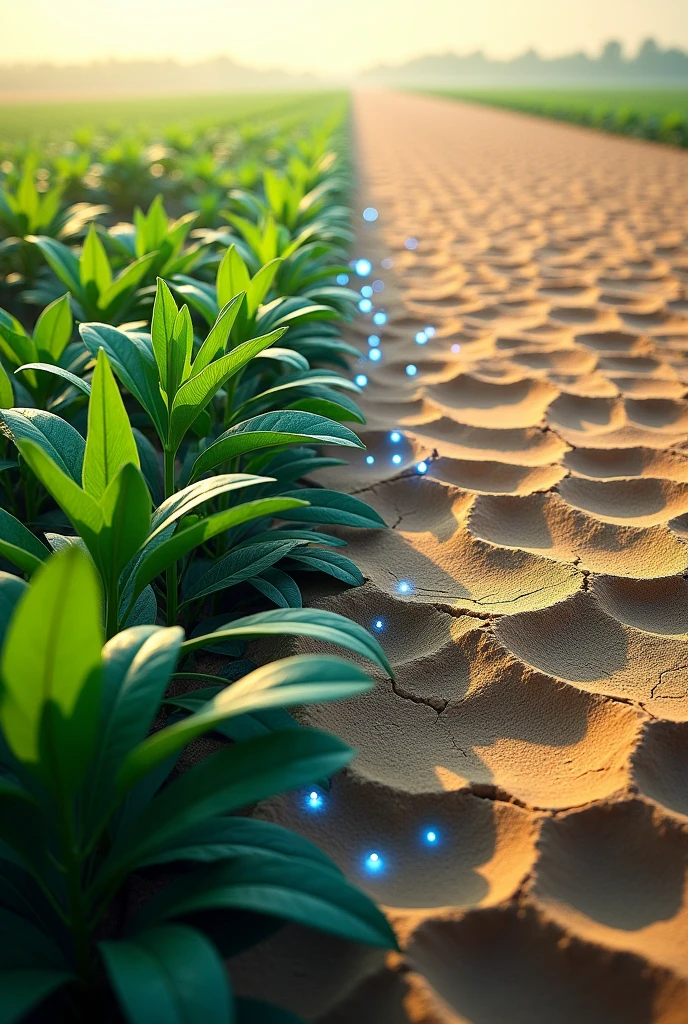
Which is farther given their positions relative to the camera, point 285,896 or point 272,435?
point 272,435

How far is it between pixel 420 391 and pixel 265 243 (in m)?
0.65

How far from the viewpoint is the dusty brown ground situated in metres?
0.83

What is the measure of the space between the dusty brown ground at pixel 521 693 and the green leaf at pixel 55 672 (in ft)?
1.15

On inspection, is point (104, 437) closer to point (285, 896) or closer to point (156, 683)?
point (156, 683)

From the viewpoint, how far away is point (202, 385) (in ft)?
4.00

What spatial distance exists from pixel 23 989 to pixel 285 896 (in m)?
0.23

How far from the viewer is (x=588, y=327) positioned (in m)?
2.80

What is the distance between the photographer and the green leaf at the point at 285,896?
2.29 ft

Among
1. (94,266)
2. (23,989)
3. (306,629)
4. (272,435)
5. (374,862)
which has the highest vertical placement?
(94,266)

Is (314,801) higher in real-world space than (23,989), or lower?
lower

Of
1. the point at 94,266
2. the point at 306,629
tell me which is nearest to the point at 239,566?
the point at 306,629

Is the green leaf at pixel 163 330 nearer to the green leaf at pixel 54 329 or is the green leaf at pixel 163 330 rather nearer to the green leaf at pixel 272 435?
the green leaf at pixel 272 435

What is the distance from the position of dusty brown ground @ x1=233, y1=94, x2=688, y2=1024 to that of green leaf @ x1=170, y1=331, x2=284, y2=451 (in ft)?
1.37

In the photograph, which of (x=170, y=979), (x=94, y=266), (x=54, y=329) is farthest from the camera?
(x=94, y=266)
